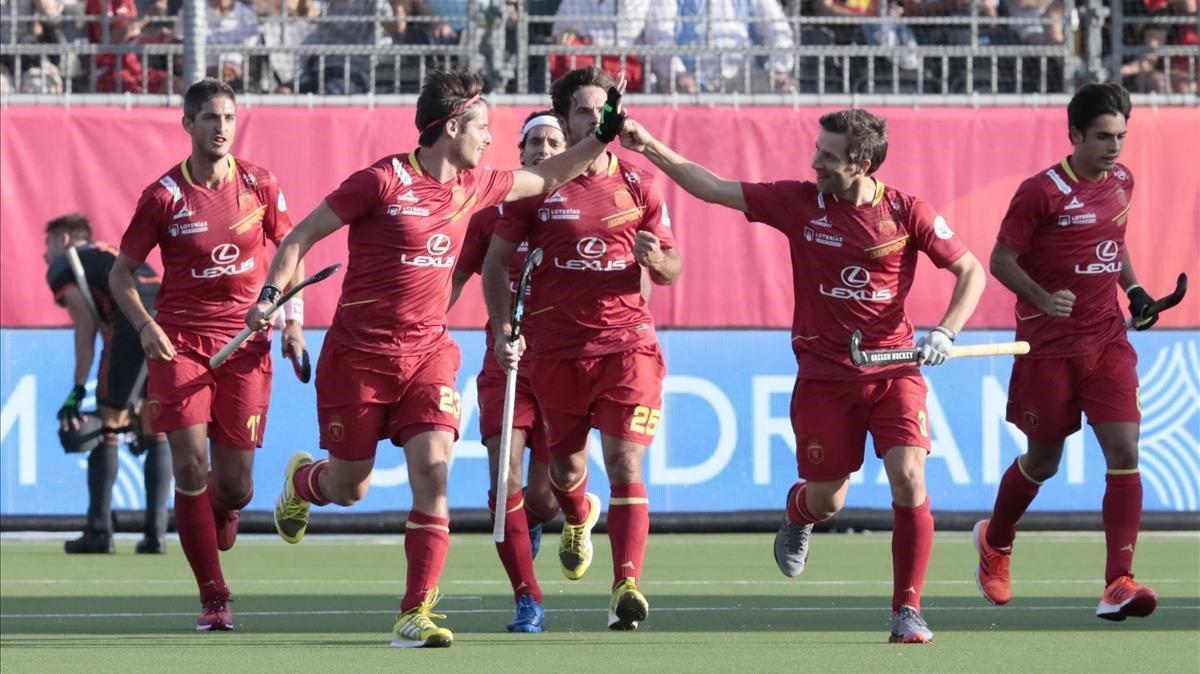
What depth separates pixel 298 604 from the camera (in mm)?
10711

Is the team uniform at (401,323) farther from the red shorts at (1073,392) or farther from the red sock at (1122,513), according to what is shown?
the red sock at (1122,513)

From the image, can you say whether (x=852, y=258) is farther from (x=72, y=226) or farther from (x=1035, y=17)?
(x=1035, y=17)

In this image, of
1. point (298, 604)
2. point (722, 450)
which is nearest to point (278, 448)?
point (722, 450)

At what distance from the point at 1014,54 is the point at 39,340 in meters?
7.72

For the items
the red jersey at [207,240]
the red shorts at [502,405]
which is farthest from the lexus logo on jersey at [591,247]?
the red jersey at [207,240]

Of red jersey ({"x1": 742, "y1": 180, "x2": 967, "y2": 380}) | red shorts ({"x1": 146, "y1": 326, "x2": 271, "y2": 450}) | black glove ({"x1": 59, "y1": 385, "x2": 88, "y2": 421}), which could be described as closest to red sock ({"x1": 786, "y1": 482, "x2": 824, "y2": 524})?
red jersey ({"x1": 742, "y1": 180, "x2": 967, "y2": 380})

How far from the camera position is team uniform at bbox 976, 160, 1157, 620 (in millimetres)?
9734

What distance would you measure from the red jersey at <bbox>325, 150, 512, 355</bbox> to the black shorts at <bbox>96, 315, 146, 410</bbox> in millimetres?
5477

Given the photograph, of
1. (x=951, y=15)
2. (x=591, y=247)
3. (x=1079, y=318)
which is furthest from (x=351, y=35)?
(x=1079, y=318)

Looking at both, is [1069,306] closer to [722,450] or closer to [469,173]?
[469,173]

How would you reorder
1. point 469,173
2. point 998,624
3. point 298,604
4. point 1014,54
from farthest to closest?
point 1014,54 → point 298,604 → point 998,624 → point 469,173

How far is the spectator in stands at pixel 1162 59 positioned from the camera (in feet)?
56.0

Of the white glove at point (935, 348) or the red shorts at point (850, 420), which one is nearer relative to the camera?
the white glove at point (935, 348)

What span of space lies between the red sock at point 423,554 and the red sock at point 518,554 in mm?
755
